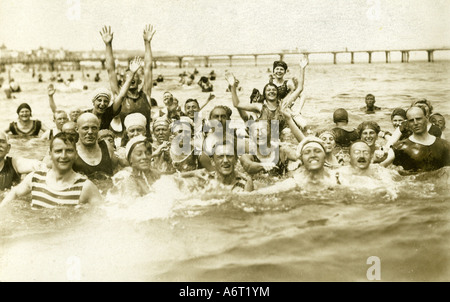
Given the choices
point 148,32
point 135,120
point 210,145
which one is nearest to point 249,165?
point 210,145

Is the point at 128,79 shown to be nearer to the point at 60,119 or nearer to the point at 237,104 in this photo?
the point at 60,119

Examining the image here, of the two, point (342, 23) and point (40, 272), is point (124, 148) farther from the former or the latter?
point (342, 23)

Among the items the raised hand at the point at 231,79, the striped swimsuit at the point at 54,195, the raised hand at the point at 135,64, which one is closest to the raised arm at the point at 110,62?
the raised hand at the point at 135,64

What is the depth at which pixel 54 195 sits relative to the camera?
5324mm

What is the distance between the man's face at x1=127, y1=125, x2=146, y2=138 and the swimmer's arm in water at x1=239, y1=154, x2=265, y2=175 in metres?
1.32

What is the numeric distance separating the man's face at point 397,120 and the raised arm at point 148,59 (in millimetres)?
3255

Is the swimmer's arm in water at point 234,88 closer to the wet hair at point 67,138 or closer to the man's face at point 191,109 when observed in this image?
the man's face at point 191,109

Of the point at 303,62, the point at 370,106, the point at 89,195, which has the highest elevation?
the point at 303,62

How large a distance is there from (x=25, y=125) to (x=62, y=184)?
1325 millimetres

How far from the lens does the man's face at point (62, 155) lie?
5273 mm

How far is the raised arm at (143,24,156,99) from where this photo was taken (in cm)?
586

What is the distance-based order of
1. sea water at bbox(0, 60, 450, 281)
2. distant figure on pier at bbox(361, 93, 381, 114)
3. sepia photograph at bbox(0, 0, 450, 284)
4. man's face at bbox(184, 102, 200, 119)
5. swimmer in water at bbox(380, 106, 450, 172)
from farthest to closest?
man's face at bbox(184, 102, 200, 119)
distant figure on pier at bbox(361, 93, 381, 114)
swimmer in water at bbox(380, 106, 450, 172)
sepia photograph at bbox(0, 0, 450, 284)
sea water at bbox(0, 60, 450, 281)

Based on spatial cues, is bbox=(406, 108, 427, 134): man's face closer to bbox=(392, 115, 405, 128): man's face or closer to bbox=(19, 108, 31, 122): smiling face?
bbox=(392, 115, 405, 128): man's face

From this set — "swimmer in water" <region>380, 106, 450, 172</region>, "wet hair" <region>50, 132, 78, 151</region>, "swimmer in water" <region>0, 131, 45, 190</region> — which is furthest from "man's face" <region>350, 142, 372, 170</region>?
"swimmer in water" <region>0, 131, 45, 190</region>
